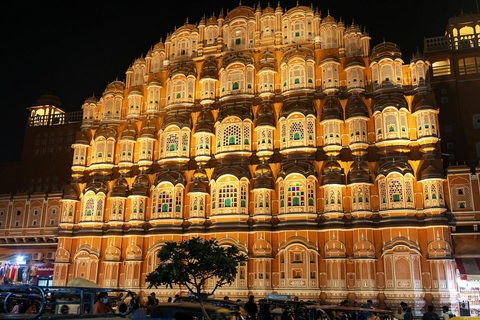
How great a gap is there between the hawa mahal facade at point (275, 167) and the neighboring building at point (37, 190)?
696 centimetres

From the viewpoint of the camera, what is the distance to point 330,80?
134 ft

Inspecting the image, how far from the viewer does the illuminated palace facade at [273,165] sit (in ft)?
117

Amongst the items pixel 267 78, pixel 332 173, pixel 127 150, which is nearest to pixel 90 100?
pixel 127 150

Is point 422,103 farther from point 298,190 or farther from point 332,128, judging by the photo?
point 298,190

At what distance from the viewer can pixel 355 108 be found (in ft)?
128

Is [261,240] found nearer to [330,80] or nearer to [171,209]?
[171,209]

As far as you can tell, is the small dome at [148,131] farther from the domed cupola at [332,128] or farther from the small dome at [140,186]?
the domed cupola at [332,128]

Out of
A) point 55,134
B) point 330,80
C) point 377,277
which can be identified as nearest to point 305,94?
point 330,80

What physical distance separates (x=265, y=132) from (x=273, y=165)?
9.49 feet

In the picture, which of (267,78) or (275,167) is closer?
(275,167)

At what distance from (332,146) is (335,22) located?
12164 millimetres

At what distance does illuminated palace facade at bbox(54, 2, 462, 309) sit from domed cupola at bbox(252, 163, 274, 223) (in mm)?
121

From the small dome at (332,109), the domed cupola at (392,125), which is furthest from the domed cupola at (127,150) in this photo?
the domed cupola at (392,125)

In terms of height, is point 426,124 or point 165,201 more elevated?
point 426,124
